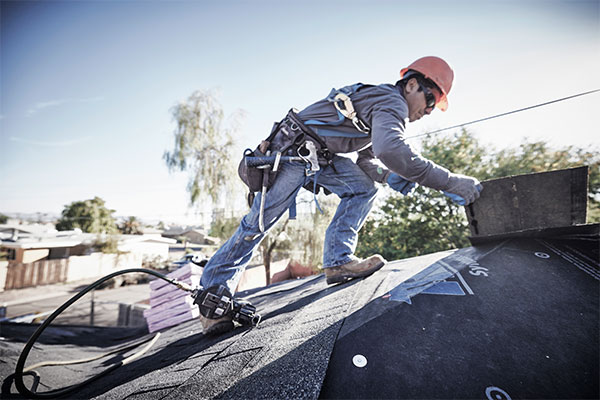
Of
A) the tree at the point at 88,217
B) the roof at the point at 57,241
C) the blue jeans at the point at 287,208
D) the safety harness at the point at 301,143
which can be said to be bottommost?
the roof at the point at 57,241

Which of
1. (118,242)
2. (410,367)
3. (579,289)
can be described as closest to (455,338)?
(410,367)

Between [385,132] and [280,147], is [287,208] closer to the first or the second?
[280,147]

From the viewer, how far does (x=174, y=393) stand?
869 millimetres

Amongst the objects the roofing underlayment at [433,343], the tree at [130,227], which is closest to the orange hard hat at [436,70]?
the roofing underlayment at [433,343]

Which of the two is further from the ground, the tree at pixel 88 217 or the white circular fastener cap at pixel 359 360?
the white circular fastener cap at pixel 359 360

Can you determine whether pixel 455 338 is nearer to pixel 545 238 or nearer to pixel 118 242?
pixel 545 238

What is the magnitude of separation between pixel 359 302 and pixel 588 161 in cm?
814

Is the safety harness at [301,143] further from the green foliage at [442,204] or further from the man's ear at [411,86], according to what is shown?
the green foliage at [442,204]

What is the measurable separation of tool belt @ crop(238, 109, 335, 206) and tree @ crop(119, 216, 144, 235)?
1535 inches

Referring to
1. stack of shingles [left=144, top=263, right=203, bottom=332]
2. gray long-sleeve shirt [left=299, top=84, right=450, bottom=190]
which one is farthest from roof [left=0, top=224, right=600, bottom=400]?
stack of shingles [left=144, top=263, right=203, bottom=332]

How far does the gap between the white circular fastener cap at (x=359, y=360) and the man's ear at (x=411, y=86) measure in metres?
1.84

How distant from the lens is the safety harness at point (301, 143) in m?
1.71

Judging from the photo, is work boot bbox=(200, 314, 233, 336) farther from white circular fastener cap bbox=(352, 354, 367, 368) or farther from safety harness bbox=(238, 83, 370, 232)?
white circular fastener cap bbox=(352, 354, 367, 368)

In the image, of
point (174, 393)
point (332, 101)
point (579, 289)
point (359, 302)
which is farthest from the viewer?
point (332, 101)
